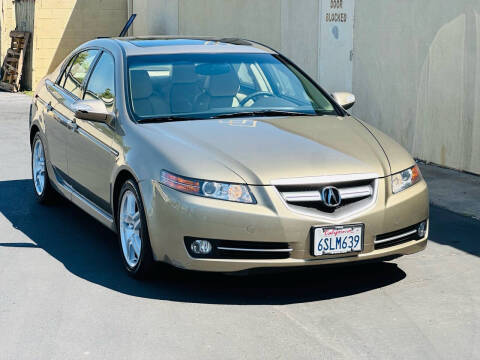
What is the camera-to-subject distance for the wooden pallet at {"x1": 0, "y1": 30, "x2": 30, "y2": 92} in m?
24.2

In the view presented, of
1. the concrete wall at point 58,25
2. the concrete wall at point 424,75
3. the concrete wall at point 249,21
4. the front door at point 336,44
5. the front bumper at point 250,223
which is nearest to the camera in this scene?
the front bumper at point 250,223

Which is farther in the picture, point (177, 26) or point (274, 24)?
point (177, 26)

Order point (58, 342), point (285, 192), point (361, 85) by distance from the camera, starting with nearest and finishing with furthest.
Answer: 1. point (58, 342)
2. point (285, 192)
3. point (361, 85)

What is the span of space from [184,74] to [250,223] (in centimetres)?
194

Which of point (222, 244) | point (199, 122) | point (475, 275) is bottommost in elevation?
point (475, 275)

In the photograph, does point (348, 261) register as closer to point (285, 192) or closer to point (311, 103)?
point (285, 192)

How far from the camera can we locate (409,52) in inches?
478

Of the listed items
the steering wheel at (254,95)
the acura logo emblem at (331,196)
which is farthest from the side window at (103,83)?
the acura logo emblem at (331,196)

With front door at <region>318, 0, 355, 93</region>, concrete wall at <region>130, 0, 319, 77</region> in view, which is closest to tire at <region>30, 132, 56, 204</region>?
front door at <region>318, 0, 355, 93</region>

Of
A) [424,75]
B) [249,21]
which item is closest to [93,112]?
[424,75]

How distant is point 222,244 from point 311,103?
1.97m

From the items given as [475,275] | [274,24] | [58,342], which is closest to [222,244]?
[58,342]

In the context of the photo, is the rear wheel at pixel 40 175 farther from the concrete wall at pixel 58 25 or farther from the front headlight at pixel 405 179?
the concrete wall at pixel 58 25

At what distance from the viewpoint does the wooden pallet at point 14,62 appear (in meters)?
24.2
